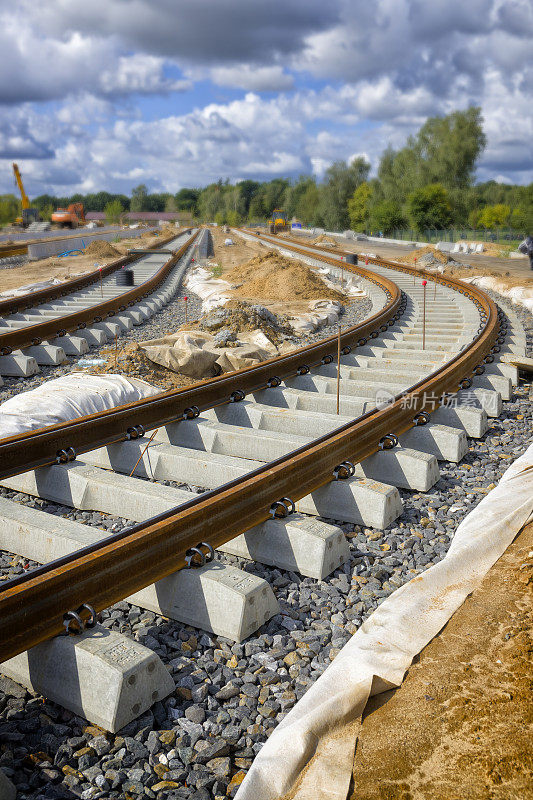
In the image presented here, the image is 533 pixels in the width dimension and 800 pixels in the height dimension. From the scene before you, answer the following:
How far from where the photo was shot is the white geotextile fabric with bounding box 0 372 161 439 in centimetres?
553

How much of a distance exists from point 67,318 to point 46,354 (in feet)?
4.86

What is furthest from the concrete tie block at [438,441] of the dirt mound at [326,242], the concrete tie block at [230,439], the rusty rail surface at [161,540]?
the dirt mound at [326,242]

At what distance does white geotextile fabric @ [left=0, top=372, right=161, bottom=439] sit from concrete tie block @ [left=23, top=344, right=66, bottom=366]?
5.43 feet

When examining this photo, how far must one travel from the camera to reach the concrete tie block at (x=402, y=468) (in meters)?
4.53

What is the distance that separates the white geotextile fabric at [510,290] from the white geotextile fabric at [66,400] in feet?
34.8

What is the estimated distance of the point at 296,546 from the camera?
3.51 meters

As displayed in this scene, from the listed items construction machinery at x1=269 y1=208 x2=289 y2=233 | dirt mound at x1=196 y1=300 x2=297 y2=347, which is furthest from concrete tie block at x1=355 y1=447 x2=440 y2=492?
construction machinery at x1=269 y1=208 x2=289 y2=233

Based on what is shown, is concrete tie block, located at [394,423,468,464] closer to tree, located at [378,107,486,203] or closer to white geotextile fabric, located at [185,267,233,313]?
white geotextile fabric, located at [185,267,233,313]

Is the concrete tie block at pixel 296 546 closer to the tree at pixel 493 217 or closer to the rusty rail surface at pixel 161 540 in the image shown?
the rusty rail surface at pixel 161 540

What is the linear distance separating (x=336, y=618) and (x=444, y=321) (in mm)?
9161

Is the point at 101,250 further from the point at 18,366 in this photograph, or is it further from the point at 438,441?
the point at 438,441

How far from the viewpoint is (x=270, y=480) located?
12.3 feet

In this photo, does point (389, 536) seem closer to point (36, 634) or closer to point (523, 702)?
point (523, 702)

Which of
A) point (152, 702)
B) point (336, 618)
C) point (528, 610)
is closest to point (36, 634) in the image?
point (152, 702)
